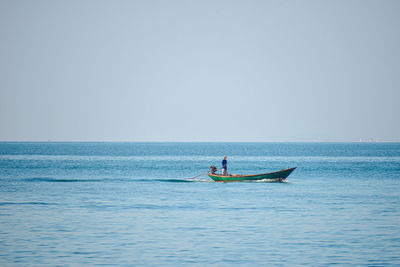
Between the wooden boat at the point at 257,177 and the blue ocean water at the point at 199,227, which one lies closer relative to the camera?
the blue ocean water at the point at 199,227

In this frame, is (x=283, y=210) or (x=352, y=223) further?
(x=283, y=210)

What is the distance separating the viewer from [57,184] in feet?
152

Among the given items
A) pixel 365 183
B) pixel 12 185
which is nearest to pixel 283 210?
pixel 365 183

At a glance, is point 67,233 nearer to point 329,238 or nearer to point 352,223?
point 329,238

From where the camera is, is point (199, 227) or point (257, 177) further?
point (257, 177)

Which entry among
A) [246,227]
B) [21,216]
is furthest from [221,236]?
[21,216]

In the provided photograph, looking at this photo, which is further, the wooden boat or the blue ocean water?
the wooden boat

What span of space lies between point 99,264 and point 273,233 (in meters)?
8.07

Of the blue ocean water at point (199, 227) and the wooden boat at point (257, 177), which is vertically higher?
the wooden boat at point (257, 177)

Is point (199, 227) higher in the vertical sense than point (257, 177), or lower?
lower

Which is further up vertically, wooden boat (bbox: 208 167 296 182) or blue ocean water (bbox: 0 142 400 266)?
wooden boat (bbox: 208 167 296 182)

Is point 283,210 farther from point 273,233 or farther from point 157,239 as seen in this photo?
point 157,239

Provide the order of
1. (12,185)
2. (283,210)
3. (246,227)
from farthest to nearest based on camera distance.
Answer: (12,185) < (283,210) < (246,227)

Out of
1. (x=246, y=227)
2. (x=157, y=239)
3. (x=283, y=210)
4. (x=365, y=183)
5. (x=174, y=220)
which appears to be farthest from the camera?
(x=365, y=183)
